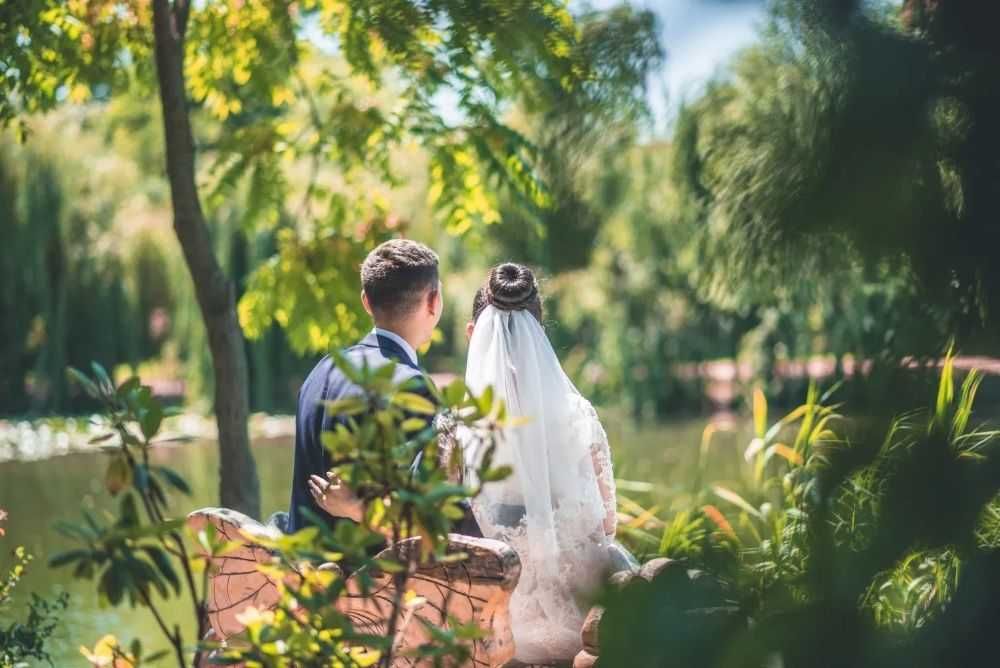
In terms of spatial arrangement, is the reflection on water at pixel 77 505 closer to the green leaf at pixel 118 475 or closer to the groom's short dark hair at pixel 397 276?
the green leaf at pixel 118 475

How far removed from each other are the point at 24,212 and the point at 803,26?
16.8 meters

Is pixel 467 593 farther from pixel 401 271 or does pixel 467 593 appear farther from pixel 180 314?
pixel 180 314

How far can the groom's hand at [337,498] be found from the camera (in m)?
2.48

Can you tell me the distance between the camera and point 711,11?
857mm

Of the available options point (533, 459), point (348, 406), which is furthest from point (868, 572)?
point (533, 459)

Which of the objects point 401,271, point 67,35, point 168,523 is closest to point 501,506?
point 401,271

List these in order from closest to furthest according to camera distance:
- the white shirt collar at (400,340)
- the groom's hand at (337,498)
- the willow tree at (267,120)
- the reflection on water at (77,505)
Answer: the groom's hand at (337,498), the white shirt collar at (400,340), the willow tree at (267,120), the reflection on water at (77,505)

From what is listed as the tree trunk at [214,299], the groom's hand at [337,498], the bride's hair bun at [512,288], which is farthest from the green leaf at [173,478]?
the tree trunk at [214,299]

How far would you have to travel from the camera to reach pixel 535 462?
317 cm

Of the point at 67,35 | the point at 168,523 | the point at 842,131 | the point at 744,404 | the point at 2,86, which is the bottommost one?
the point at 744,404

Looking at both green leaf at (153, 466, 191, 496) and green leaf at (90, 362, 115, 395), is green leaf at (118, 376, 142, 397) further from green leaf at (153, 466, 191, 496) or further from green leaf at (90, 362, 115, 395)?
green leaf at (153, 466, 191, 496)

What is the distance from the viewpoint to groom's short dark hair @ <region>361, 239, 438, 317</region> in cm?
285

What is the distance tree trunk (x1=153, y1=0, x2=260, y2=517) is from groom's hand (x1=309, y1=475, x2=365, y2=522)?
1.92m

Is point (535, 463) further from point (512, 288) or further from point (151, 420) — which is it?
point (151, 420)
